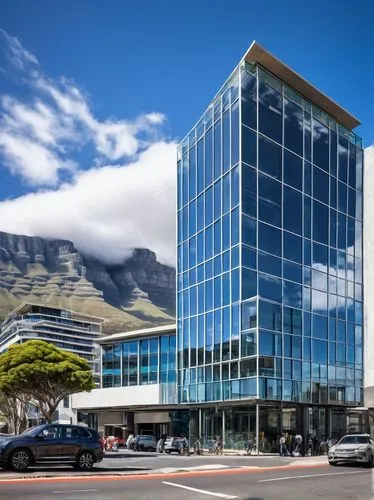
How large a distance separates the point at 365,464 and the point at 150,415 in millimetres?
39010

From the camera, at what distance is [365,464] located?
2653 cm

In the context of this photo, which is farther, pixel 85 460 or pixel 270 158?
pixel 270 158

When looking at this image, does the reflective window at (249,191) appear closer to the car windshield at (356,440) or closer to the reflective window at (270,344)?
the reflective window at (270,344)

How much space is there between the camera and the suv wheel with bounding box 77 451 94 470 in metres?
22.8

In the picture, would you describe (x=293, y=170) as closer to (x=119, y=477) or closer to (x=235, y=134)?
(x=235, y=134)

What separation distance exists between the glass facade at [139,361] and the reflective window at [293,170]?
21325 mm

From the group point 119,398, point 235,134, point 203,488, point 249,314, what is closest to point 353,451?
point 203,488

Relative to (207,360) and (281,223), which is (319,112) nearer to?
(281,223)

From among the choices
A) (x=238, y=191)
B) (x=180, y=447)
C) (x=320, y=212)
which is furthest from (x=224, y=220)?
(x=180, y=447)

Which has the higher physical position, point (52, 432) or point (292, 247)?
point (292, 247)

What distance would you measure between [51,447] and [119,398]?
3909 cm

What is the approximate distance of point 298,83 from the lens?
4778 cm

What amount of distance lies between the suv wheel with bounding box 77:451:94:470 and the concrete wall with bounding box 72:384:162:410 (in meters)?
31.6

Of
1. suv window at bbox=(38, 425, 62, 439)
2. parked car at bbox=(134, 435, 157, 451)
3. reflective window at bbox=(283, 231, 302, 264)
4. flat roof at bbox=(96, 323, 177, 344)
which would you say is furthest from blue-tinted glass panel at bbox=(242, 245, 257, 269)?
suv window at bbox=(38, 425, 62, 439)
